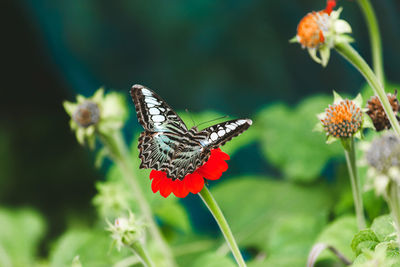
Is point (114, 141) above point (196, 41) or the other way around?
the other way around

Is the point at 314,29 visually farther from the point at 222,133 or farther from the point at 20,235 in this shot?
the point at 20,235

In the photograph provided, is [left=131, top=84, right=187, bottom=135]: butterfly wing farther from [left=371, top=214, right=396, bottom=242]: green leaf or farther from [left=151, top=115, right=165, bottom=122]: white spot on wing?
[left=371, top=214, right=396, bottom=242]: green leaf

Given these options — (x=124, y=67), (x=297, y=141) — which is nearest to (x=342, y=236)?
(x=297, y=141)

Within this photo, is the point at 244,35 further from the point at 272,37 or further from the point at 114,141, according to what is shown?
the point at 114,141

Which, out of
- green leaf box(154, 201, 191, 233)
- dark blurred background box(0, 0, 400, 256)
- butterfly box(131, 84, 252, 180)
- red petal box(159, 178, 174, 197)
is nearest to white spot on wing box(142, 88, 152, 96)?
butterfly box(131, 84, 252, 180)

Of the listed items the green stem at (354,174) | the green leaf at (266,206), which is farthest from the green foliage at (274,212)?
the green stem at (354,174)

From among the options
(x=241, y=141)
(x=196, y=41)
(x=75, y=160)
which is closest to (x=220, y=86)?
(x=196, y=41)
